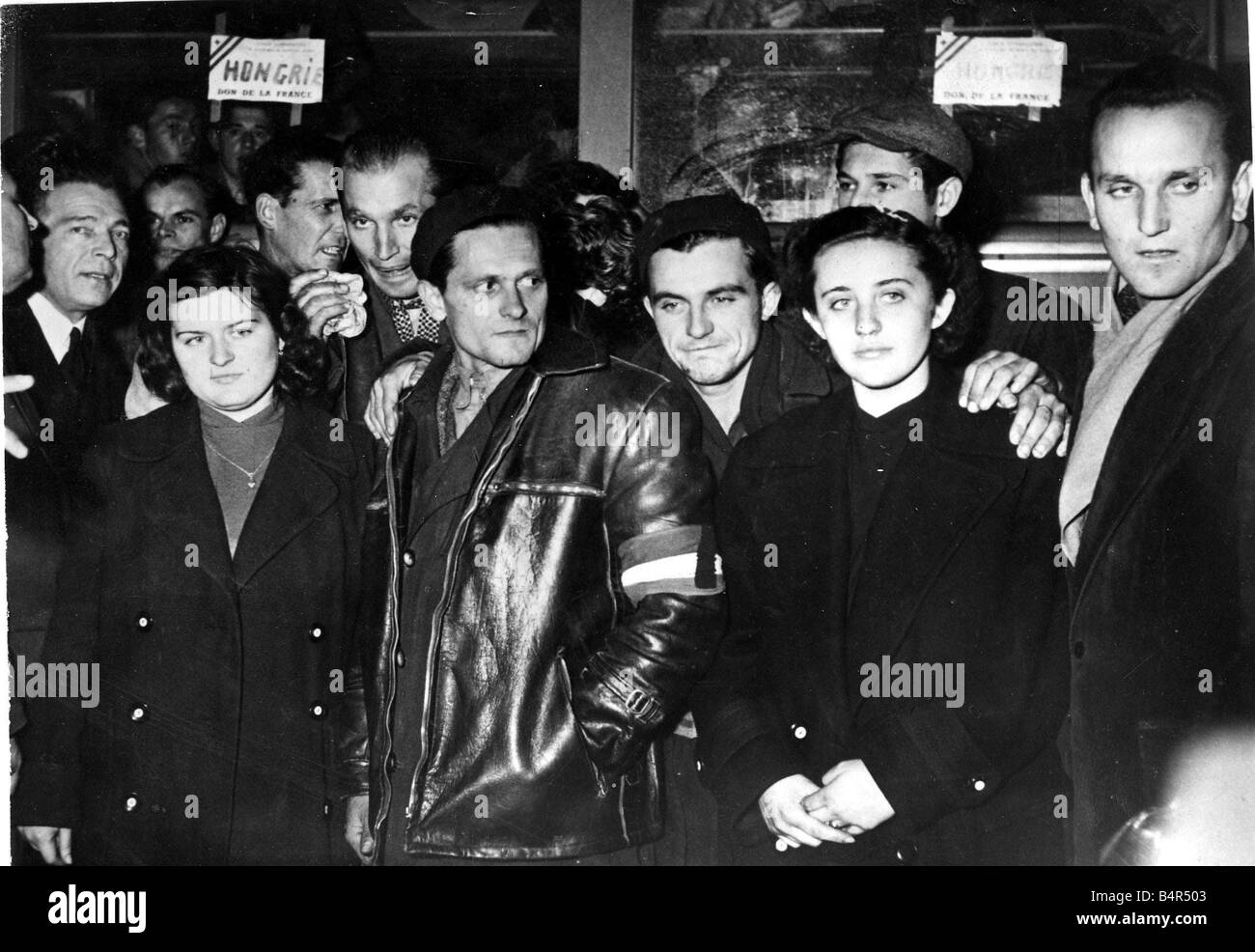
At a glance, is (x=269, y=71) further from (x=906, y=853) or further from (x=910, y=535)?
(x=906, y=853)

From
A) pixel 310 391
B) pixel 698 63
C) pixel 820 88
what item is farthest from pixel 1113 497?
pixel 310 391

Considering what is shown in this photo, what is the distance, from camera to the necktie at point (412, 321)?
291cm

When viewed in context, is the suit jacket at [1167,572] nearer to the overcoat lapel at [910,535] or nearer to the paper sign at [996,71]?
the overcoat lapel at [910,535]

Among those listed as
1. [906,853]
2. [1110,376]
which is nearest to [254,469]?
[906,853]

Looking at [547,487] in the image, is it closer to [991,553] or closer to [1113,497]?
[991,553]

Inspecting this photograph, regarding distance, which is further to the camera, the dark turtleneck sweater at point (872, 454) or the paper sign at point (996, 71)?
the paper sign at point (996, 71)

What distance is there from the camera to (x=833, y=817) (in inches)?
107

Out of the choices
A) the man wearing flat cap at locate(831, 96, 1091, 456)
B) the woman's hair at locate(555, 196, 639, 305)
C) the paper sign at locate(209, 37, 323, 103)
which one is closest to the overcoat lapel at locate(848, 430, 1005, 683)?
the man wearing flat cap at locate(831, 96, 1091, 456)

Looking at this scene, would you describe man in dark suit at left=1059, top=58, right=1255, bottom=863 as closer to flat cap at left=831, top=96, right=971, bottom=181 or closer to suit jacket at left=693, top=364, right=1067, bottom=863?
suit jacket at left=693, top=364, right=1067, bottom=863

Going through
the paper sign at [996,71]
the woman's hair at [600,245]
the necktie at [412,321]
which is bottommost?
the necktie at [412,321]

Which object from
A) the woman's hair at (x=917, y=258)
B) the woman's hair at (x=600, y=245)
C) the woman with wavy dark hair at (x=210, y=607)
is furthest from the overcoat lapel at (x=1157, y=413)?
the woman with wavy dark hair at (x=210, y=607)

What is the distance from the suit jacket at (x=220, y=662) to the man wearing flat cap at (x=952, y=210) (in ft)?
3.99

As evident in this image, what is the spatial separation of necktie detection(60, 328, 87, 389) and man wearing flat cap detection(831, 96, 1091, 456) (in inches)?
66.5
